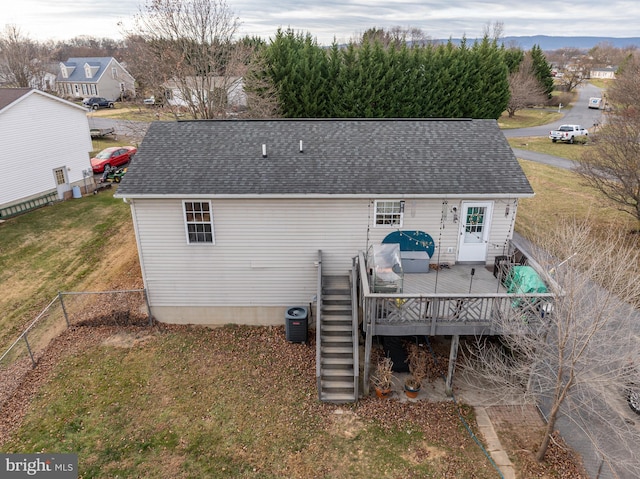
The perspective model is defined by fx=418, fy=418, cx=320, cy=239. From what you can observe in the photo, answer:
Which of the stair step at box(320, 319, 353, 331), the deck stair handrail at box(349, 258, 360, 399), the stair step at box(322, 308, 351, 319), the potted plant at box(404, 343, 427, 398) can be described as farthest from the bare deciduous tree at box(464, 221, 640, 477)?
the stair step at box(322, 308, 351, 319)

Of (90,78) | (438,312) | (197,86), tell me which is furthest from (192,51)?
(90,78)

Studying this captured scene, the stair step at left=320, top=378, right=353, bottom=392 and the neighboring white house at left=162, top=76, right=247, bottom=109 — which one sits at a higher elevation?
the neighboring white house at left=162, top=76, right=247, bottom=109

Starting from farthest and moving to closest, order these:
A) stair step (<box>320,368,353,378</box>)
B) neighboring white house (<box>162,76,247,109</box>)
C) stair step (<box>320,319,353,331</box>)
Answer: neighboring white house (<box>162,76,247,109</box>) → stair step (<box>320,319,353,331</box>) → stair step (<box>320,368,353,378</box>)

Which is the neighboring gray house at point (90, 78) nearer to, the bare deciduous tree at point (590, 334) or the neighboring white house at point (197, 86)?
the neighboring white house at point (197, 86)

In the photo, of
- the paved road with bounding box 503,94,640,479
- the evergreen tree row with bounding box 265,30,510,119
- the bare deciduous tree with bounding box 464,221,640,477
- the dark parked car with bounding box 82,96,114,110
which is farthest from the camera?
the dark parked car with bounding box 82,96,114,110

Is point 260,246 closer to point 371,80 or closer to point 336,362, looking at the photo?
point 336,362

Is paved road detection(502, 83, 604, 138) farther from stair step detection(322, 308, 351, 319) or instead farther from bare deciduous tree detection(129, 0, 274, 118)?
stair step detection(322, 308, 351, 319)
